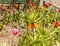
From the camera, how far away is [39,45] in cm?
471

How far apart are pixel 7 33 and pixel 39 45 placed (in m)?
2.23

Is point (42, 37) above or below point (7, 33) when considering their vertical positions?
above

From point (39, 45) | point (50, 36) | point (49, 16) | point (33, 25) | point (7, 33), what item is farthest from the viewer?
point (49, 16)

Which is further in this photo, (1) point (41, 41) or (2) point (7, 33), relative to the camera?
(2) point (7, 33)

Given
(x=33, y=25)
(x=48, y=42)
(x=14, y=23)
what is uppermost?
(x=33, y=25)

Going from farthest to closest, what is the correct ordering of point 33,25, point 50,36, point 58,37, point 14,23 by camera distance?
point 14,23 < point 58,37 < point 50,36 < point 33,25

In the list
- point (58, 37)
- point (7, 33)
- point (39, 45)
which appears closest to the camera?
point (39, 45)

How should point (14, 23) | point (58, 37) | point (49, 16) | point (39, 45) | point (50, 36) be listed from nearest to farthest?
point (39, 45)
point (50, 36)
point (58, 37)
point (49, 16)
point (14, 23)

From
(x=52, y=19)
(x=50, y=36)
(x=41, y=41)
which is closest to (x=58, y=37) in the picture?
(x=50, y=36)

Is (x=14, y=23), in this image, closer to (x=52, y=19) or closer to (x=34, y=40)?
(x=52, y=19)

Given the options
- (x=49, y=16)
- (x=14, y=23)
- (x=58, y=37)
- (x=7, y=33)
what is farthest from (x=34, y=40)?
(x=14, y=23)

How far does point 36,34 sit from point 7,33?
79.3 inches

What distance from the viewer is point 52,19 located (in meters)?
7.08

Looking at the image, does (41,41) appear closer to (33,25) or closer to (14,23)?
(33,25)
